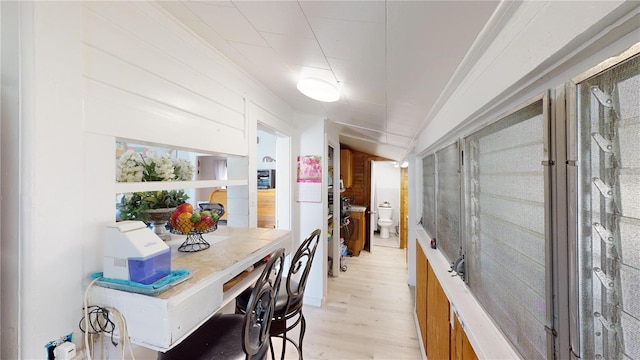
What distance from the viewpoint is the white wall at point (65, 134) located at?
Result: 0.66m

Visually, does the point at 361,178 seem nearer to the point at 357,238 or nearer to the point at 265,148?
the point at 357,238

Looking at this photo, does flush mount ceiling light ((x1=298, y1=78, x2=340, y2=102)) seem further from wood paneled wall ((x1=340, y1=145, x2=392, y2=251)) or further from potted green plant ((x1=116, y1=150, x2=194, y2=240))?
wood paneled wall ((x1=340, y1=145, x2=392, y2=251))

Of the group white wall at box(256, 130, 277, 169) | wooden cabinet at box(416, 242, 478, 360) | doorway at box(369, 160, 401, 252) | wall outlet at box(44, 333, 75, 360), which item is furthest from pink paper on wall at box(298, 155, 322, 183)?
doorway at box(369, 160, 401, 252)

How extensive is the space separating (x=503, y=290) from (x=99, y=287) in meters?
1.35

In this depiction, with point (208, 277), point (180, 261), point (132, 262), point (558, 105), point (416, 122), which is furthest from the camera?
point (416, 122)

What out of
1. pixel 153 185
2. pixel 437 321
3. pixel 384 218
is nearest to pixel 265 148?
pixel 153 185

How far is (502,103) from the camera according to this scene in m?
0.81

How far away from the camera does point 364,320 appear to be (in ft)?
8.32

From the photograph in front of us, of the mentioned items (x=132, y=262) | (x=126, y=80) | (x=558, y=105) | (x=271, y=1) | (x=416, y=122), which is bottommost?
(x=132, y=262)

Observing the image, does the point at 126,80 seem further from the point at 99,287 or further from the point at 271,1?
the point at 99,287

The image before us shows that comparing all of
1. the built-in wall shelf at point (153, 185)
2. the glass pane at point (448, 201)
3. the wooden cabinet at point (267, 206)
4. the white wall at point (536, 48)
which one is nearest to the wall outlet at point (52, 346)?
the built-in wall shelf at point (153, 185)

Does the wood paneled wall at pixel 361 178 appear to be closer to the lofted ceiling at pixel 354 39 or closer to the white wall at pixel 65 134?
the lofted ceiling at pixel 354 39

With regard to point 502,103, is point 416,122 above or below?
above

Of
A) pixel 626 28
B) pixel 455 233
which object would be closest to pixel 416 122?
pixel 455 233
